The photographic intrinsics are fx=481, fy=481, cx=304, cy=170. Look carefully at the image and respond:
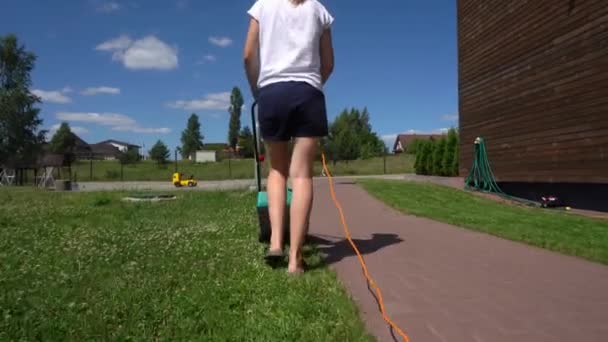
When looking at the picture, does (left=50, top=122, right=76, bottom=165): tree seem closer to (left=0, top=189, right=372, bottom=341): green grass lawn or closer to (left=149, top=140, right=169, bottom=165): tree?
(left=149, top=140, right=169, bottom=165): tree

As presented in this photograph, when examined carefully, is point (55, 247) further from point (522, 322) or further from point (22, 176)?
point (22, 176)

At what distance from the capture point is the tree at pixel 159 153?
44531mm

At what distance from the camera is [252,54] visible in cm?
326

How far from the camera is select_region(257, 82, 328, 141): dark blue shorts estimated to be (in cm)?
Answer: 299

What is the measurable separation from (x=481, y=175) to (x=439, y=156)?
26.6 feet

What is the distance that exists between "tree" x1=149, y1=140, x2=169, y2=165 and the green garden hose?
3505cm

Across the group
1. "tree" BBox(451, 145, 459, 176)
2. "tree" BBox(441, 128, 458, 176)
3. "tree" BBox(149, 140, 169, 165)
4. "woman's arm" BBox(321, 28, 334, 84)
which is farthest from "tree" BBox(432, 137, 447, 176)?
"tree" BBox(149, 140, 169, 165)

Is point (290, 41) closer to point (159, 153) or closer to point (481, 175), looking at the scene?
point (481, 175)

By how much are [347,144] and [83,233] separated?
39.7m

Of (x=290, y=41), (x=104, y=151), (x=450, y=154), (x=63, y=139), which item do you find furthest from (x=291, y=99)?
(x=104, y=151)

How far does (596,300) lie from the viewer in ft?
8.55

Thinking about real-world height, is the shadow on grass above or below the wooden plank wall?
below

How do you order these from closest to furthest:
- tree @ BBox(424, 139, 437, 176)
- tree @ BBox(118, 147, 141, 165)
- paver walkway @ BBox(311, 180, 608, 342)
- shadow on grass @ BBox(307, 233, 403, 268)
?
paver walkway @ BBox(311, 180, 608, 342) → shadow on grass @ BBox(307, 233, 403, 268) → tree @ BBox(424, 139, 437, 176) → tree @ BBox(118, 147, 141, 165)

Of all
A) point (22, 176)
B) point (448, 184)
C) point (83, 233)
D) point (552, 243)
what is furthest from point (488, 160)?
point (22, 176)
